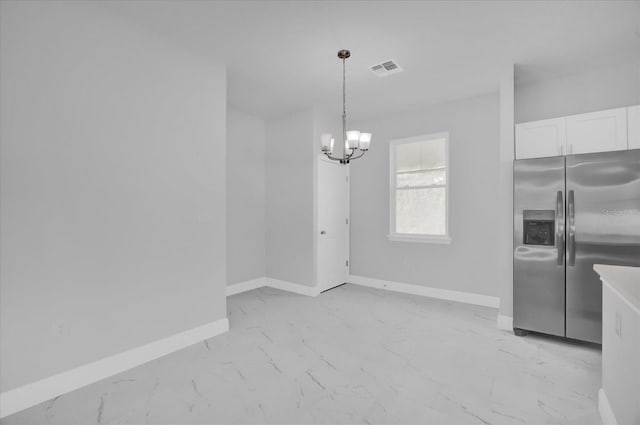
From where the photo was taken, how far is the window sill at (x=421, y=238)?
4660 millimetres

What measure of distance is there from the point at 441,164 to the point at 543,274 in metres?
2.07

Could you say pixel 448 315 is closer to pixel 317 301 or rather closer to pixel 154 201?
pixel 317 301

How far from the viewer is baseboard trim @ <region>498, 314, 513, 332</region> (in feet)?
11.4

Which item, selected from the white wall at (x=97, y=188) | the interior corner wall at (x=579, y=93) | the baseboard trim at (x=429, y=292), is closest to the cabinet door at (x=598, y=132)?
the interior corner wall at (x=579, y=93)

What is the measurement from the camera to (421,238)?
4.84 m

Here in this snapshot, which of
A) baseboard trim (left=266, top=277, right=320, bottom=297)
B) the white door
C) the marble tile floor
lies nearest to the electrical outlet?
the marble tile floor

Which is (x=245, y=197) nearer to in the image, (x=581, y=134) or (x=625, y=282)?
(x=581, y=134)

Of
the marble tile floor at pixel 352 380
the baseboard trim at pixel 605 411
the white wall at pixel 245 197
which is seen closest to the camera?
the baseboard trim at pixel 605 411

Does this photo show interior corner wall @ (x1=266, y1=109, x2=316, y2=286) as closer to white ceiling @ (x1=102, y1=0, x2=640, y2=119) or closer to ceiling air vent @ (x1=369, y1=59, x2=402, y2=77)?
white ceiling @ (x1=102, y1=0, x2=640, y2=119)

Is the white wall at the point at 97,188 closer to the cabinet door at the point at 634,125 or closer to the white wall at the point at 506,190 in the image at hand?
the white wall at the point at 506,190

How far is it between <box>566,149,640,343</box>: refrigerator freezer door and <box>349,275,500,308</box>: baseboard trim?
1217 mm

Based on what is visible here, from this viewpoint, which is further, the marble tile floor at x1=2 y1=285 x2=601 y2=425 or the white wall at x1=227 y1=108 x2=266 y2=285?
the white wall at x1=227 y1=108 x2=266 y2=285

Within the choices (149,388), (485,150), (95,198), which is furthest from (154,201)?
(485,150)

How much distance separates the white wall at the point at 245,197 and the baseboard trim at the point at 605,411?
4.24 meters
